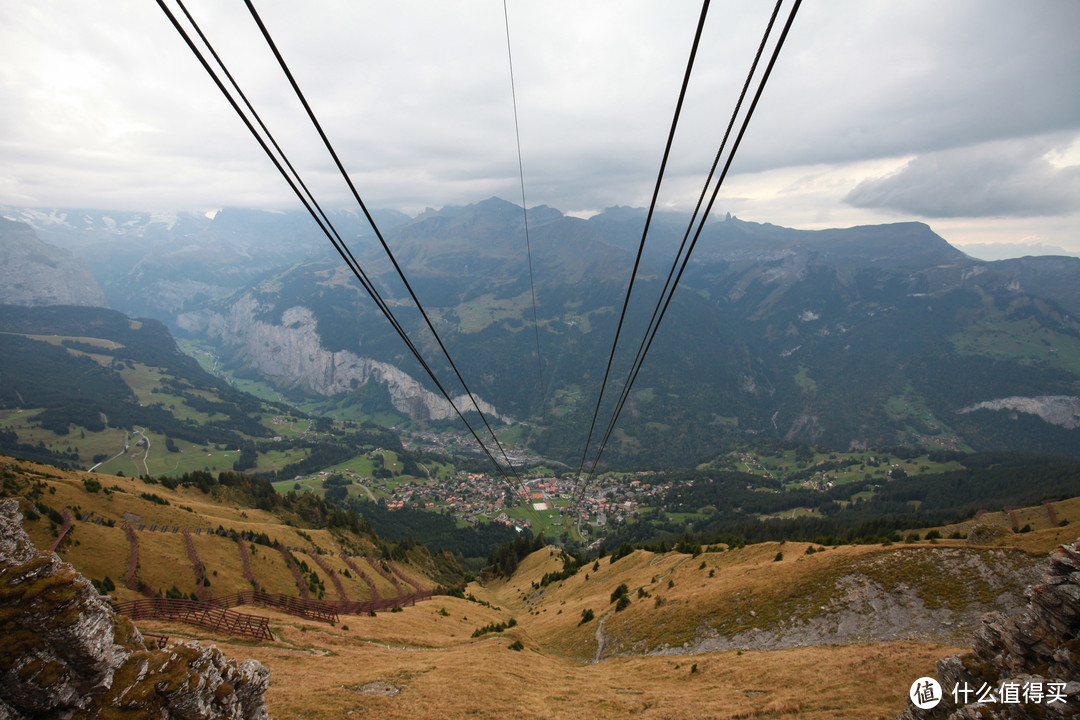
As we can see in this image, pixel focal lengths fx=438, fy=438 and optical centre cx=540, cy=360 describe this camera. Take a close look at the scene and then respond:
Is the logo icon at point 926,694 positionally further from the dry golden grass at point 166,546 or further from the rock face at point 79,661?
the dry golden grass at point 166,546

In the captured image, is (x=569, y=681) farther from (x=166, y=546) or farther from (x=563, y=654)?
(x=166, y=546)

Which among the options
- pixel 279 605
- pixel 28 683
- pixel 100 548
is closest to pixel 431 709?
pixel 28 683

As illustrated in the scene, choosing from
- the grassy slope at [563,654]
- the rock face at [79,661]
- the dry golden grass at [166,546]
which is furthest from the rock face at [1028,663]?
the dry golden grass at [166,546]

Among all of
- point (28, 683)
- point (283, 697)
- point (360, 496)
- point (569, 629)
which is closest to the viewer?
point (28, 683)

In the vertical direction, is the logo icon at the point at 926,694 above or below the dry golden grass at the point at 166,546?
above

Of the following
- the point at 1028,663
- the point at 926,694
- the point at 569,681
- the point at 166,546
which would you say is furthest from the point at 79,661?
the point at 166,546

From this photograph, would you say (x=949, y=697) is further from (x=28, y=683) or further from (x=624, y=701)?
(x=28, y=683)
